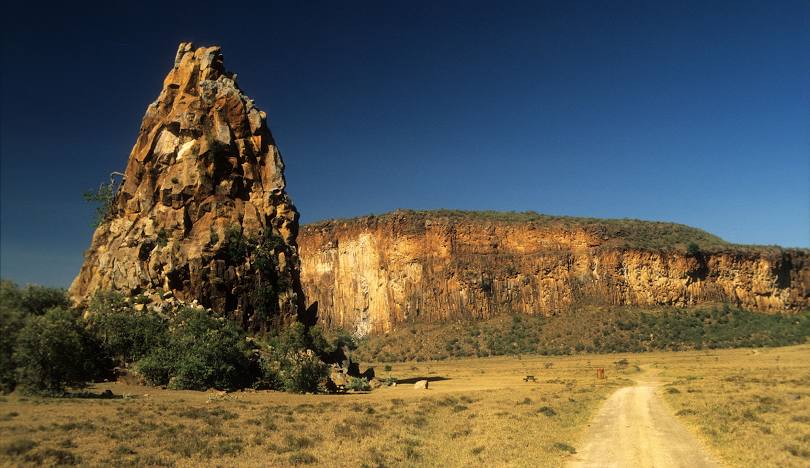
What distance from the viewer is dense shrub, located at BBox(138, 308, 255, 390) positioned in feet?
98.4

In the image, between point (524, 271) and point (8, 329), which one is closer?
point (8, 329)

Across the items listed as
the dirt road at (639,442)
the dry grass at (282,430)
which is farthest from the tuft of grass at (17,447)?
the dirt road at (639,442)

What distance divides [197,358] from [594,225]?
7858cm

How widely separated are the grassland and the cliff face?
185 ft

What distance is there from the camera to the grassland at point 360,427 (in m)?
14.2

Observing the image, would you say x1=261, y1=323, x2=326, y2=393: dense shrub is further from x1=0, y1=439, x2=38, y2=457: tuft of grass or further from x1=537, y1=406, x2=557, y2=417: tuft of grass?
x1=0, y1=439, x2=38, y2=457: tuft of grass

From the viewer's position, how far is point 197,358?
3005 cm

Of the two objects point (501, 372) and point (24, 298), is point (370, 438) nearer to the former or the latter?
point (24, 298)

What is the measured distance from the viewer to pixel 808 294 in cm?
9475

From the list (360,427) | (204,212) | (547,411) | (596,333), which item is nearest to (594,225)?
(596,333)

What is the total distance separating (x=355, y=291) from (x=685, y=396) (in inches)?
2962

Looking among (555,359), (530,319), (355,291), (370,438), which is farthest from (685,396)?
(355,291)

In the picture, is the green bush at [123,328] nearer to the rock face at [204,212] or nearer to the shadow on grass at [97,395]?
the rock face at [204,212]

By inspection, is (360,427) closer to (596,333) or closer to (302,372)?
(302,372)
